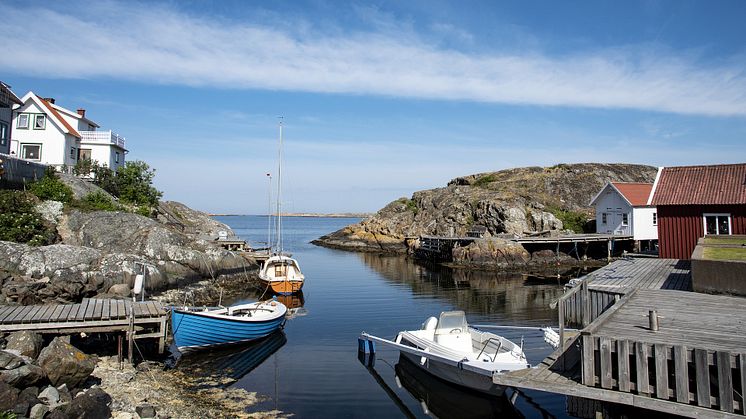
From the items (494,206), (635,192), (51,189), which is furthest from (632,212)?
(51,189)

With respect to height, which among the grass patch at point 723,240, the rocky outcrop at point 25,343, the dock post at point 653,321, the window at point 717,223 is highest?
the window at point 717,223

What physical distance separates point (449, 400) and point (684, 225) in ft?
68.0

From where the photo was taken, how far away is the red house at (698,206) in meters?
26.2

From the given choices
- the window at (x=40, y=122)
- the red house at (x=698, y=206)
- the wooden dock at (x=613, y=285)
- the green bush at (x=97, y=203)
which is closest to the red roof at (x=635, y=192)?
the red house at (x=698, y=206)

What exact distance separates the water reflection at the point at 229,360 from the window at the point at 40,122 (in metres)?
34.6

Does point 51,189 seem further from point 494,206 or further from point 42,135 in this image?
point 494,206

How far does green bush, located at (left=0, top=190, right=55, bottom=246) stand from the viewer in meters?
26.9

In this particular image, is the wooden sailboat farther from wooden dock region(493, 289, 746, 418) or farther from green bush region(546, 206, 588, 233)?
green bush region(546, 206, 588, 233)

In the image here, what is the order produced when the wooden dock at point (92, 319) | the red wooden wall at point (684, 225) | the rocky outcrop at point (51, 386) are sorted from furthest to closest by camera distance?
1. the red wooden wall at point (684, 225)
2. the wooden dock at point (92, 319)
3. the rocky outcrop at point (51, 386)

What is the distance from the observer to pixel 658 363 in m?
7.47

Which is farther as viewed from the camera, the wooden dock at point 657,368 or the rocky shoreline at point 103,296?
the rocky shoreline at point 103,296

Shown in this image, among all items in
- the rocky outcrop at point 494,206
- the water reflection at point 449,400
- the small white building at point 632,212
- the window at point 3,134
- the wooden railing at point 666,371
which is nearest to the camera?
the wooden railing at point 666,371

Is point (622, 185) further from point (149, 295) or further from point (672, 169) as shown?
point (149, 295)

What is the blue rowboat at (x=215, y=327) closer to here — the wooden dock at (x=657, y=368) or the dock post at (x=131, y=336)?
the dock post at (x=131, y=336)
